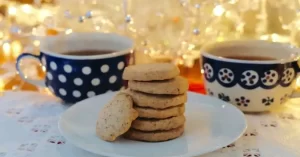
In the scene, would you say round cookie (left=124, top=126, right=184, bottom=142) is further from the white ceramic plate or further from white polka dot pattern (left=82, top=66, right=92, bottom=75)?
white polka dot pattern (left=82, top=66, right=92, bottom=75)

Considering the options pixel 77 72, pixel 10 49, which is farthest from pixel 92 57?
pixel 10 49

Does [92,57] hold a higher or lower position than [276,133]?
higher

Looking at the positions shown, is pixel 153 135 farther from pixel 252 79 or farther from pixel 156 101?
pixel 252 79

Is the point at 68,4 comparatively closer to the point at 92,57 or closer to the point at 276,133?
the point at 92,57

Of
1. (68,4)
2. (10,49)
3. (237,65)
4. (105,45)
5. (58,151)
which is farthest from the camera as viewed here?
(10,49)

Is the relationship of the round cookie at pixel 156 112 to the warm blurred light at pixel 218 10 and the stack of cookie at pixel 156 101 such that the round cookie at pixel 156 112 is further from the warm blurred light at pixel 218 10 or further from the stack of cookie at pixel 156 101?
the warm blurred light at pixel 218 10

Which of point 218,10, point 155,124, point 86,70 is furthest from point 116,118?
point 218,10
